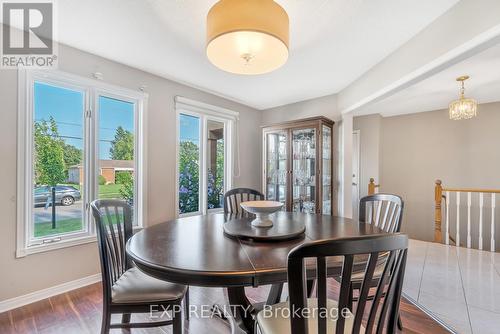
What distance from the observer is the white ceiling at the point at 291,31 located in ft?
5.41

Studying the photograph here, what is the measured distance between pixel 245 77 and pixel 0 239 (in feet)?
9.16

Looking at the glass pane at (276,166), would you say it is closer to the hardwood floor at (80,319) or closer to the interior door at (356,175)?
the interior door at (356,175)

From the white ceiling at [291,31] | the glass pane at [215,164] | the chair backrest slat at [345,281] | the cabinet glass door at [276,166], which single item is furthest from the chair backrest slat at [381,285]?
the glass pane at [215,164]

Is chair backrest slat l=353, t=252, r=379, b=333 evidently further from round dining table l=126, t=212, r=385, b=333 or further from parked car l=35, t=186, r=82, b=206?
parked car l=35, t=186, r=82, b=206

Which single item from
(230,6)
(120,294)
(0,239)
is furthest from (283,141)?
(0,239)

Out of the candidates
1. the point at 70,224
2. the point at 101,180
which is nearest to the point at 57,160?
the point at 101,180

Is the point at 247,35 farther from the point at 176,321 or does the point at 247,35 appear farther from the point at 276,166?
the point at 276,166

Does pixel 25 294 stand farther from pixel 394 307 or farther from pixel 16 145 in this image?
pixel 394 307

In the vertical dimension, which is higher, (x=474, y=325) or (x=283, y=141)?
(x=283, y=141)

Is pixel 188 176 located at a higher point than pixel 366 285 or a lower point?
higher

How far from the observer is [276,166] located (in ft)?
12.6

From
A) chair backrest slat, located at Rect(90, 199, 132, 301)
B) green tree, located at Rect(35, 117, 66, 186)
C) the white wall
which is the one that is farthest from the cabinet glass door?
green tree, located at Rect(35, 117, 66, 186)

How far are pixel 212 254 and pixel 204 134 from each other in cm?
254

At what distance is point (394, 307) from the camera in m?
0.91
